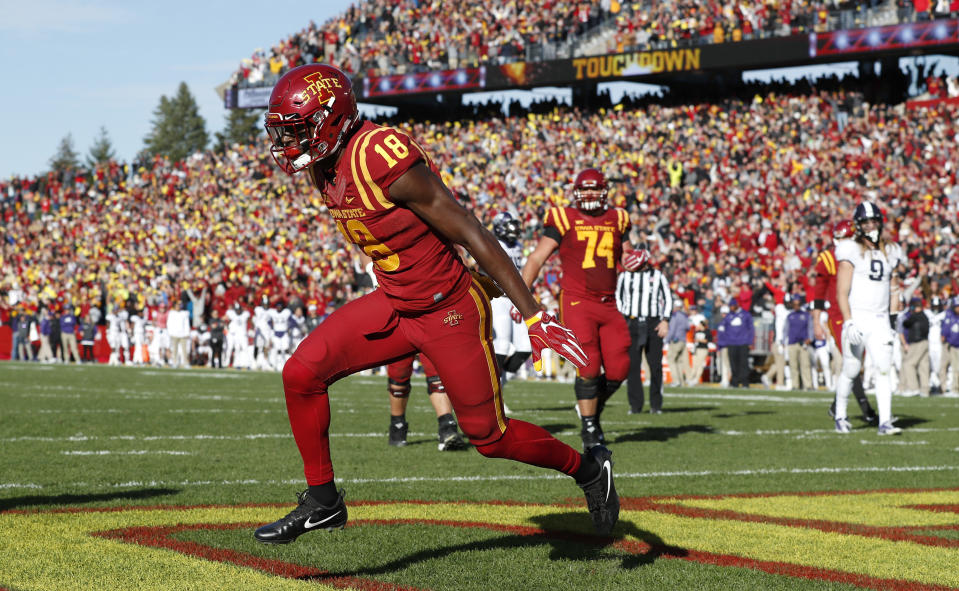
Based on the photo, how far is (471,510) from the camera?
5934 mm

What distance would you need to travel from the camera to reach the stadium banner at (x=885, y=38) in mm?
26906

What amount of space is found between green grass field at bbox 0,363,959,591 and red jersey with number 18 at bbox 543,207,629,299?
1244mm

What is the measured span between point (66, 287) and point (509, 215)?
2915 cm

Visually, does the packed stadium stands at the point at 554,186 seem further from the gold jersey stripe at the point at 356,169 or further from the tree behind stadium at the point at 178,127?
the tree behind stadium at the point at 178,127

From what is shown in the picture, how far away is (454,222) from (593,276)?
4468mm

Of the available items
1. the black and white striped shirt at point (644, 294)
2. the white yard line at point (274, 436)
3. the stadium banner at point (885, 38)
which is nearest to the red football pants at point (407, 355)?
the white yard line at point (274, 436)

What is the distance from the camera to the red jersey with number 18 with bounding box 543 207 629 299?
8500 millimetres

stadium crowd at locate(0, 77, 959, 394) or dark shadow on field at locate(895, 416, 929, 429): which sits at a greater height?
stadium crowd at locate(0, 77, 959, 394)

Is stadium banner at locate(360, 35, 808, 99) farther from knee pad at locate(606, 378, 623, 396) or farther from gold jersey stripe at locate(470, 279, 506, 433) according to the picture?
gold jersey stripe at locate(470, 279, 506, 433)

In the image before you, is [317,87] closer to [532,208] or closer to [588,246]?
[588,246]

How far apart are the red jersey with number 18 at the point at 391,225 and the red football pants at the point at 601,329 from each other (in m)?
4.14

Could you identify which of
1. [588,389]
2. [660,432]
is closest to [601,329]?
[588,389]

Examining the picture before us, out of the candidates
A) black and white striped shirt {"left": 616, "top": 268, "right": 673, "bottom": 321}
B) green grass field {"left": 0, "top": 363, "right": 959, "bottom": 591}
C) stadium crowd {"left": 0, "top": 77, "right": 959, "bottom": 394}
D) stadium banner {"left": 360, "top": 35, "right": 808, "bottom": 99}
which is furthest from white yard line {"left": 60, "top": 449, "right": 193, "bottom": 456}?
stadium banner {"left": 360, "top": 35, "right": 808, "bottom": 99}

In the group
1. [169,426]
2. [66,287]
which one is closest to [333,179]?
[169,426]
